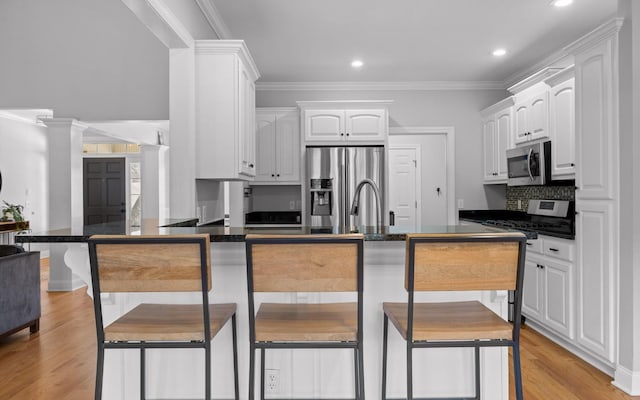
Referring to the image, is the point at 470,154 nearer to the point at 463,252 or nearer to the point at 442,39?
the point at 442,39

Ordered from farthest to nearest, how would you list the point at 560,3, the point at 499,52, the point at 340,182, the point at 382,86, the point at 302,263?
1. the point at 382,86
2. the point at 340,182
3. the point at 499,52
4. the point at 560,3
5. the point at 302,263

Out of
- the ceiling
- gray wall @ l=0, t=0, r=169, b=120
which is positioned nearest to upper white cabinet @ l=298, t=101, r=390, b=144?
the ceiling

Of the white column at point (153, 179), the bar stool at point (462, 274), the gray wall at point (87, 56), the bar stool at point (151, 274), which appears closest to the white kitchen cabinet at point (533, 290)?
the bar stool at point (462, 274)

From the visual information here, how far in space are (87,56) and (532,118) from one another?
188 inches

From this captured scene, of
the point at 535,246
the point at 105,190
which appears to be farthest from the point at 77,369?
the point at 105,190

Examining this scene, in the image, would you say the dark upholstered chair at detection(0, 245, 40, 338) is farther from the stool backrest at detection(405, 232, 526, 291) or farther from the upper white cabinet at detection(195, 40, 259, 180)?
the stool backrest at detection(405, 232, 526, 291)

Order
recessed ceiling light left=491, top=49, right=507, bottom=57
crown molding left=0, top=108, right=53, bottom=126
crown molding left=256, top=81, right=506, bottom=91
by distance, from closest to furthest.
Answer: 1. recessed ceiling light left=491, top=49, right=507, bottom=57
2. crown molding left=256, top=81, right=506, bottom=91
3. crown molding left=0, top=108, right=53, bottom=126

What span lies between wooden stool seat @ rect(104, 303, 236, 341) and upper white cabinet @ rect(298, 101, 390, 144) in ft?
11.8

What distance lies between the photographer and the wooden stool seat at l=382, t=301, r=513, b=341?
5.29ft

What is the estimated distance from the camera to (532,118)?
172 inches

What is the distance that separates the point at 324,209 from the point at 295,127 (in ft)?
3.60

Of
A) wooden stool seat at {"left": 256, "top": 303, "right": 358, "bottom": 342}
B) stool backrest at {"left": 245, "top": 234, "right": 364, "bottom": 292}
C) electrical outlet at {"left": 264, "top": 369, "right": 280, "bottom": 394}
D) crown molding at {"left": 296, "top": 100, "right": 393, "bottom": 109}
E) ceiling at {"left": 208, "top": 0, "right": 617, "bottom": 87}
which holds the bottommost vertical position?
electrical outlet at {"left": 264, "top": 369, "right": 280, "bottom": 394}

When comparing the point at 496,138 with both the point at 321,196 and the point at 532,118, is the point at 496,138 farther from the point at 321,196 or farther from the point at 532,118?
the point at 321,196

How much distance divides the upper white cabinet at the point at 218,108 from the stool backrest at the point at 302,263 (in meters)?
1.76
